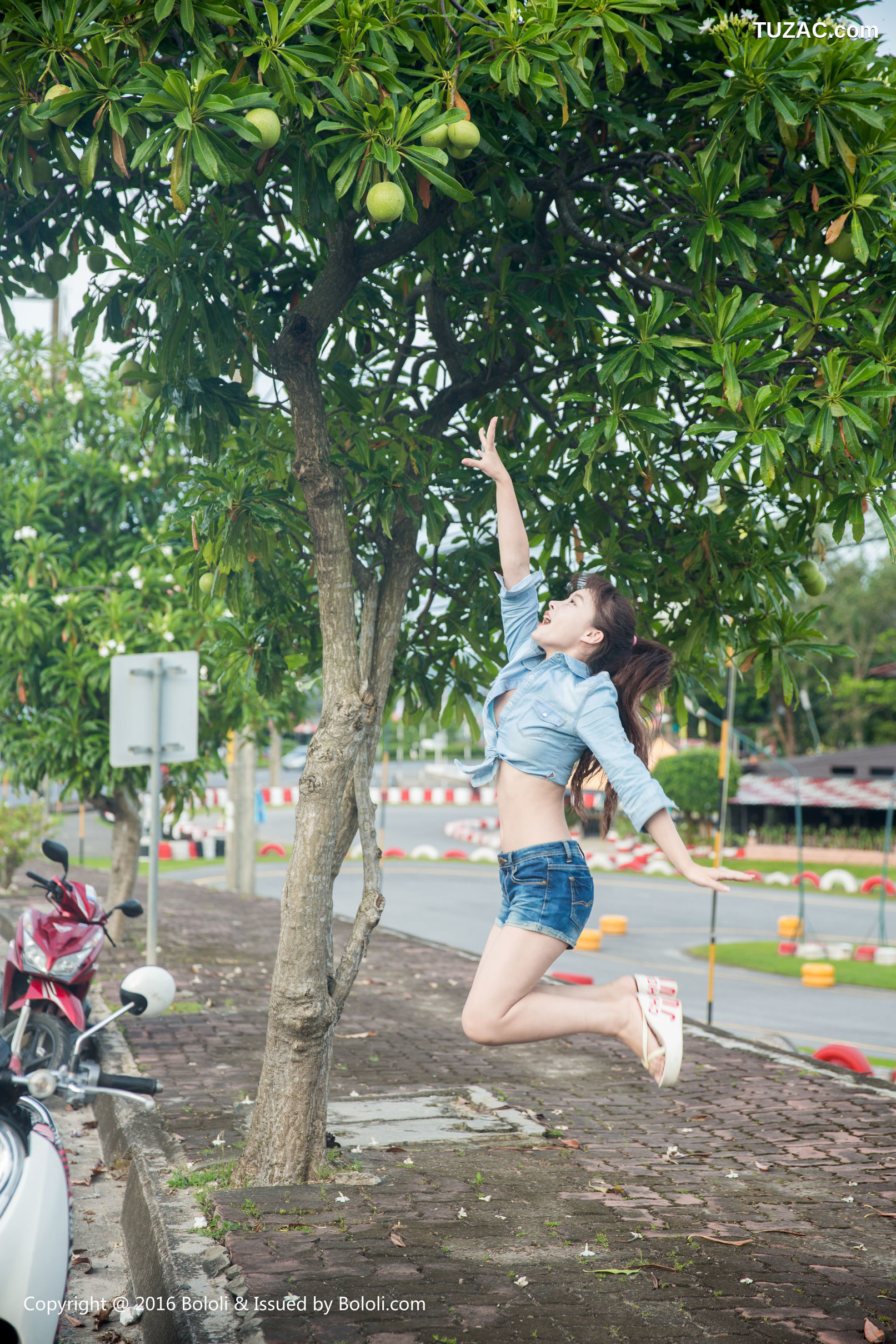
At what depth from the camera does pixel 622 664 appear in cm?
388

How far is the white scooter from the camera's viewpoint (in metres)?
2.77

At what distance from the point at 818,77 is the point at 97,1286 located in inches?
197

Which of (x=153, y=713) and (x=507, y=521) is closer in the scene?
(x=507, y=521)

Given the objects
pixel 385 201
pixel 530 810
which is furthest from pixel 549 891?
pixel 385 201

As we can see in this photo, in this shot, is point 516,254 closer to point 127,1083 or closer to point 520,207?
point 520,207

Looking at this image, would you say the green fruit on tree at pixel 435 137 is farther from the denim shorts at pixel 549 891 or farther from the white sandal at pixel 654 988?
the white sandal at pixel 654 988

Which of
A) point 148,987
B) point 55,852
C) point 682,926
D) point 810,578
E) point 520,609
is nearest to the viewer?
point 520,609

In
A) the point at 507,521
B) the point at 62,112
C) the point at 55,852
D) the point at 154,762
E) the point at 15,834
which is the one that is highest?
the point at 62,112

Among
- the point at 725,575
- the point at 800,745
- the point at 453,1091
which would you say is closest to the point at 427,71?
the point at 725,575

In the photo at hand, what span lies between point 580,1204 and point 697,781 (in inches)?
1051

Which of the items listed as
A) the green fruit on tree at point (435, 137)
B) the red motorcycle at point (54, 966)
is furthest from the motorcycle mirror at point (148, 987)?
the green fruit on tree at point (435, 137)

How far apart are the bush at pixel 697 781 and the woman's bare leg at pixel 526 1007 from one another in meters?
27.3

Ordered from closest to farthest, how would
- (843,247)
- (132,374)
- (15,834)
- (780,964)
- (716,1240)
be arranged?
(843,247) < (716,1240) < (132,374) < (780,964) < (15,834)

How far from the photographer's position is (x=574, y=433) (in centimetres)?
502
